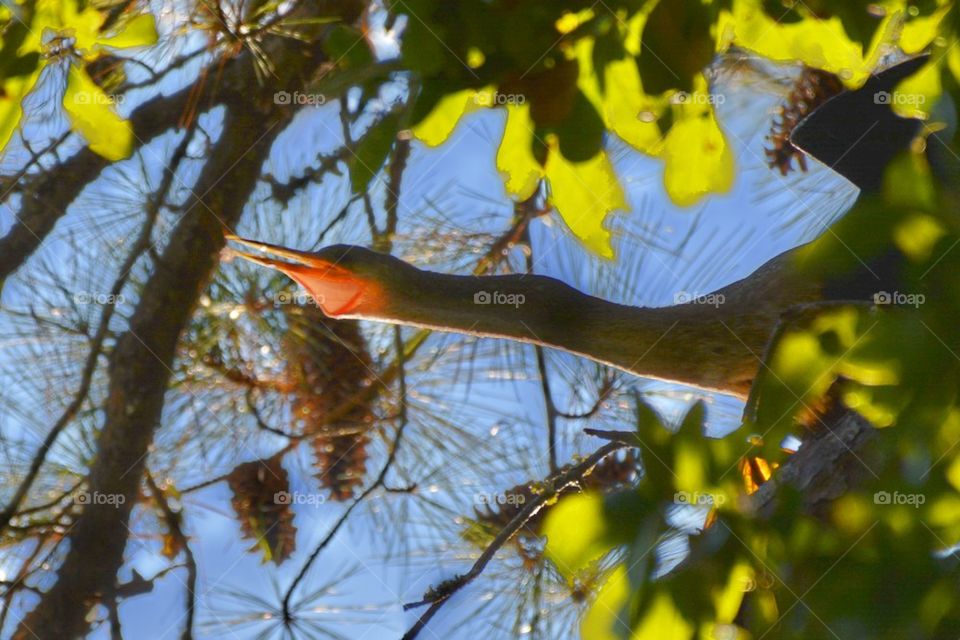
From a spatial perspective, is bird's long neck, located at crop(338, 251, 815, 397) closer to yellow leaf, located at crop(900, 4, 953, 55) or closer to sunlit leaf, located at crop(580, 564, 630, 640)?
yellow leaf, located at crop(900, 4, 953, 55)

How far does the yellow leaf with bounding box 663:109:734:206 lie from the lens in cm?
91

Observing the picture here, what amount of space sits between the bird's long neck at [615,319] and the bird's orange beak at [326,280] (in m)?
0.02

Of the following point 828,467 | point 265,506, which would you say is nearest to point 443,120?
point 828,467

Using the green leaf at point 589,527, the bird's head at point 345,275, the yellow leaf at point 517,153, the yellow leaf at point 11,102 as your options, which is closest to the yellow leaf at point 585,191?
the yellow leaf at point 517,153

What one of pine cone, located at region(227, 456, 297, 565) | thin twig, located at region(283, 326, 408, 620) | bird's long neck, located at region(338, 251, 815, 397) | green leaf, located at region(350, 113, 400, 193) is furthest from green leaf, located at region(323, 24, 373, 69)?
pine cone, located at region(227, 456, 297, 565)

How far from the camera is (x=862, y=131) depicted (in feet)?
3.16

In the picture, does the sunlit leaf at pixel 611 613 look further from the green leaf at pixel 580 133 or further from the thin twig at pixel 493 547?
the green leaf at pixel 580 133

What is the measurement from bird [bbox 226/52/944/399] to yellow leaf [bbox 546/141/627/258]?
133mm

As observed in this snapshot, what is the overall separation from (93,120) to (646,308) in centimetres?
61

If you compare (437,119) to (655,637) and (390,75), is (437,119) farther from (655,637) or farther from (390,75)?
(655,637)

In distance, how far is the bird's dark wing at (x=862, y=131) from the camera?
36.7 inches

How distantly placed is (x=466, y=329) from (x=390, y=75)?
0.36m

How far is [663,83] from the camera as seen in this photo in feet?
2.58

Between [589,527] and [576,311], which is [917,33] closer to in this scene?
[576,311]
